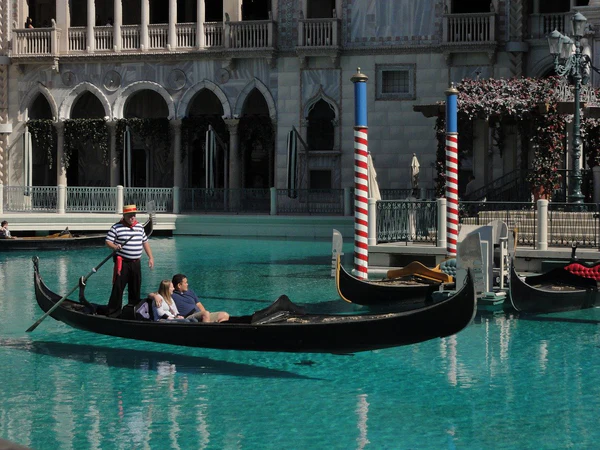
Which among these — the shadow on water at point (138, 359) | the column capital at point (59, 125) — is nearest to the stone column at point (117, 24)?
the column capital at point (59, 125)

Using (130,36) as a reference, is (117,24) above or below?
above

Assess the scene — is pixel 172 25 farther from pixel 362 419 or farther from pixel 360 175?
pixel 362 419

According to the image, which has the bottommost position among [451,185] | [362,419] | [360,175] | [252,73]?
[362,419]

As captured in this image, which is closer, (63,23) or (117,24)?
(117,24)

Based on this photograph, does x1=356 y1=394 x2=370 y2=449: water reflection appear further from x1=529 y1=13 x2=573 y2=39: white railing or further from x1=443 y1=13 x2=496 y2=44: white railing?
x1=529 y1=13 x2=573 y2=39: white railing

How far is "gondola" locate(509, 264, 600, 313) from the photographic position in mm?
13117

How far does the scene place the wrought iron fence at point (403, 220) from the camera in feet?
58.8

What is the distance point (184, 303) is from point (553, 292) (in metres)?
4.75

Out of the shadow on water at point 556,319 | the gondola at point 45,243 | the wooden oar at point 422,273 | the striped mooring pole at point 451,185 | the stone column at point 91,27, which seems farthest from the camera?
the stone column at point 91,27

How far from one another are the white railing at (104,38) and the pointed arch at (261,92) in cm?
424

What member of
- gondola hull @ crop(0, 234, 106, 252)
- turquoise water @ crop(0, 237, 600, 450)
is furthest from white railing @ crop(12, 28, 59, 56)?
turquoise water @ crop(0, 237, 600, 450)

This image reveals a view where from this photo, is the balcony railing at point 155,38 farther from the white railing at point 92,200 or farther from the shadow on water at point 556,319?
the shadow on water at point 556,319

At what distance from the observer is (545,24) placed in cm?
2752

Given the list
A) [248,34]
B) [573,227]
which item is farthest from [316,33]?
[573,227]
